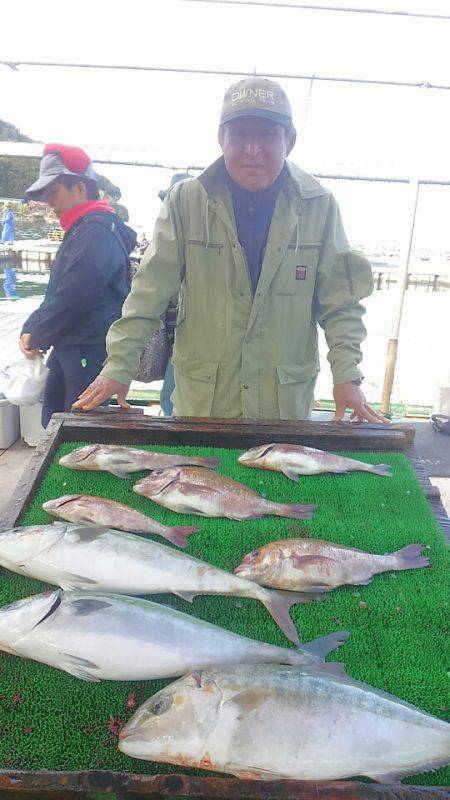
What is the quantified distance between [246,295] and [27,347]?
2037mm

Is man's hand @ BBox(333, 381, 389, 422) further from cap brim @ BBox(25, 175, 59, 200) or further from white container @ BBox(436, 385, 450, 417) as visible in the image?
white container @ BBox(436, 385, 450, 417)

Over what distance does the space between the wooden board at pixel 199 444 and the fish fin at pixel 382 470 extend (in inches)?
5.6

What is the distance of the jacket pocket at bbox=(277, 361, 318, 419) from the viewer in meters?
3.06

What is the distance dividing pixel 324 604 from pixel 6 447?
16.9ft

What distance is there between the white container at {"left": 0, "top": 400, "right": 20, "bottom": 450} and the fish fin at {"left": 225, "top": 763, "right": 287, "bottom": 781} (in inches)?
209

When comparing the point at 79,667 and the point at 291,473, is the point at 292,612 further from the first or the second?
the point at 291,473

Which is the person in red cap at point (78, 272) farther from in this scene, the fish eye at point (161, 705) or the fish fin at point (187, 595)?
the fish eye at point (161, 705)

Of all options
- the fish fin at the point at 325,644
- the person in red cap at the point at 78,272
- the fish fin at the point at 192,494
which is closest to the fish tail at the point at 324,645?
the fish fin at the point at 325,644

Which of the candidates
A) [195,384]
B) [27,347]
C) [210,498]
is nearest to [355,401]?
[195,384]

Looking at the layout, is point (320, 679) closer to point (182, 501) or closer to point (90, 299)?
point (182, 501)

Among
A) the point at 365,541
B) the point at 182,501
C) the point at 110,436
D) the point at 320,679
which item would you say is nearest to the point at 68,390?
the point at 110,436

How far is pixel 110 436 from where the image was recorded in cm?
261

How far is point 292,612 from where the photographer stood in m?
1.64

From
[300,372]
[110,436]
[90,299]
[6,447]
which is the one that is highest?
[90,299]
